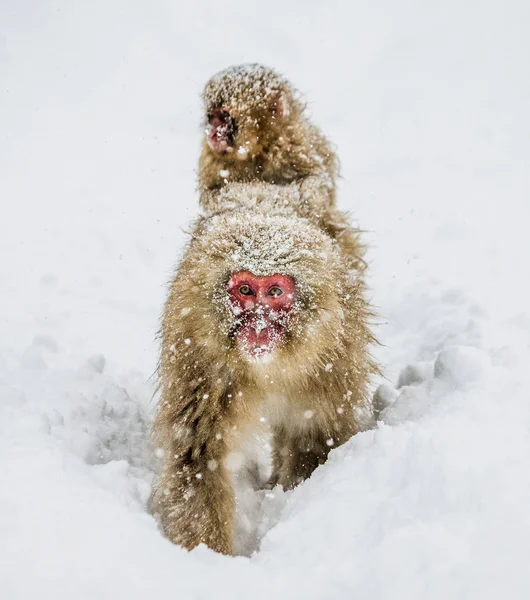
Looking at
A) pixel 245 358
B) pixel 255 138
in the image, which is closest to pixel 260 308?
pixel 245 358

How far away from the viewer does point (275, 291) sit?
188cm

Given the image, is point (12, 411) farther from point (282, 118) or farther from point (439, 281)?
point (439, 281)

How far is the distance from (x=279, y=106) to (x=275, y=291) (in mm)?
1580

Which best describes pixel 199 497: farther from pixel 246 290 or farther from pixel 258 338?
pixel 246 290

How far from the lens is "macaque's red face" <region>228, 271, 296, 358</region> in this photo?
186cm

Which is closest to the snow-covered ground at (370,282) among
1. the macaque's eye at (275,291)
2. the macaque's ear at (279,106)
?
the macaque's eye at (275,291)

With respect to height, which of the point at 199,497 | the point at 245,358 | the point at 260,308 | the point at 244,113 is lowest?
the point at 199,497

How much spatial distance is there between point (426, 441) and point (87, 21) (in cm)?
894

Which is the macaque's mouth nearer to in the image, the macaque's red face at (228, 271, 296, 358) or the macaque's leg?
the macaque's red face at (228, 271, 296, 358)

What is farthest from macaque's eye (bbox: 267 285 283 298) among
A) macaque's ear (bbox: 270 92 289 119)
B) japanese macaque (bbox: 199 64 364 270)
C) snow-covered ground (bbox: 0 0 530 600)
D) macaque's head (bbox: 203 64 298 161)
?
macaque's ear (bbox: 270 92 289 119)

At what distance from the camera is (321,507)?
1830 mm

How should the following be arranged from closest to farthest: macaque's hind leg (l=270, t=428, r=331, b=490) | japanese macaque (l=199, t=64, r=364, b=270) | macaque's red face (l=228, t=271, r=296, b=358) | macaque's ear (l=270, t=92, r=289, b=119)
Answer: macaque's red face (l=228, t=271, r=296, b=358) < macaque's hind leg (l=270, t=428, r=331, b=490) < japanese macaque (l=199, t=64, r=364, b=270) < macaque's ear (l=270, t=92, r=289, b=119)

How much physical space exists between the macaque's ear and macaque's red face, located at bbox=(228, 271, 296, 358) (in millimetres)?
1510

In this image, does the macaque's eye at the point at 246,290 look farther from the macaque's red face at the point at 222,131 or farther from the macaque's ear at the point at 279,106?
the macaque's ear at the point at 279,106
